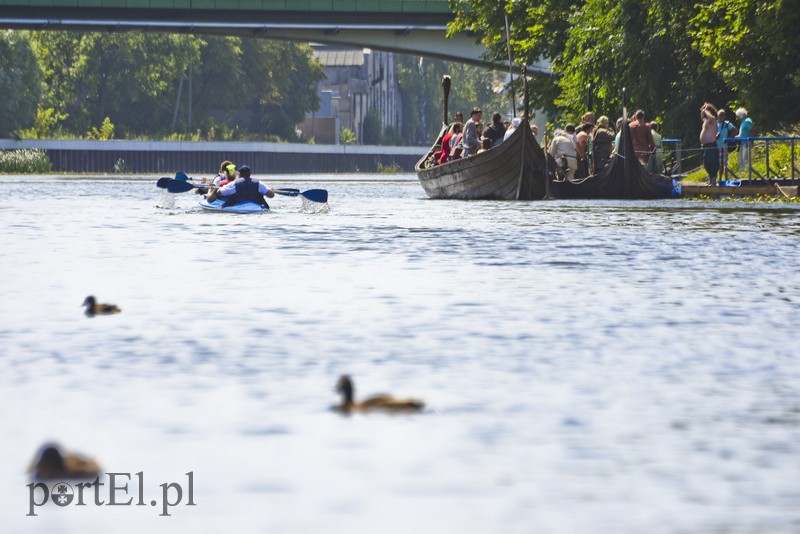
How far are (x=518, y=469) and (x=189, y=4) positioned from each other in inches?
2227

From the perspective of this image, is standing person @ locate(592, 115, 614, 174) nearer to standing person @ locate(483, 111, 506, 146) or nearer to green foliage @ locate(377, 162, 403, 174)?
standing person @ locate(483, 111, 506, 146)

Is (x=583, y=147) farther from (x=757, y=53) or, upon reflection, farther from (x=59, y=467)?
(x=59, y=467)

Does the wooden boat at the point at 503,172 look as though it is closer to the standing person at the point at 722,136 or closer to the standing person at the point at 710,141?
the standing person at the point at 710,141

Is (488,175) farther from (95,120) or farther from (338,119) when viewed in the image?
(338,119)

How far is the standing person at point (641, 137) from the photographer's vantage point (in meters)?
32.1

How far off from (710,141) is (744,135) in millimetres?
1015

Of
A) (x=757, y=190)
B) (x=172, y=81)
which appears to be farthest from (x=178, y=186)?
(x=172, y=81)

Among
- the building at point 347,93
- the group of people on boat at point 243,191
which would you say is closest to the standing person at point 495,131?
the group of people on boat at point 243,191

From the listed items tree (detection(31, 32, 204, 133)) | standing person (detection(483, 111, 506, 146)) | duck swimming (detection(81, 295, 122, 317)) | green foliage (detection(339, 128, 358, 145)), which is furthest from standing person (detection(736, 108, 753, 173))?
green foliage (detection(339, 128, 358, 145))

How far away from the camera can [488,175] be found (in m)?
34.0

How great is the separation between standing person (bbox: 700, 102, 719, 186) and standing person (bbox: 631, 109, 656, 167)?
98 cm

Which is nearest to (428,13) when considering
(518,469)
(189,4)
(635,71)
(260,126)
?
(189,4)

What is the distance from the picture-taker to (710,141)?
3189cm

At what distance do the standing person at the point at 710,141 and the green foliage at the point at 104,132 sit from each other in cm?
5881
